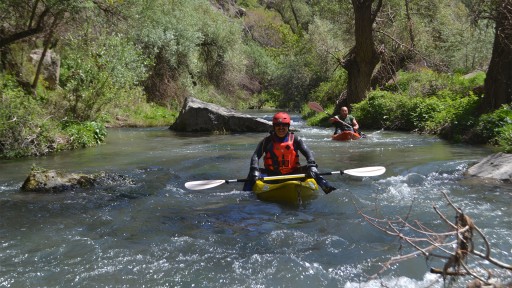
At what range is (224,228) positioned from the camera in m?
5.44

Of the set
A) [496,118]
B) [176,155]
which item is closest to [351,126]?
[496,118]

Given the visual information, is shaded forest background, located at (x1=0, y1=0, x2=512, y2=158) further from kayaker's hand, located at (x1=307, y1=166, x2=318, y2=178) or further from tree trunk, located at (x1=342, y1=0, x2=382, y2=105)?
kayaker's hand, located at (x1=307, y1=166, x2=318, y2=178)

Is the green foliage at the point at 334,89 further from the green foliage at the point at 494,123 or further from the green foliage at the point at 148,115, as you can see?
the green foliage at the point at 494,123

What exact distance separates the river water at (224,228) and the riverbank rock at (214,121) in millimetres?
7197

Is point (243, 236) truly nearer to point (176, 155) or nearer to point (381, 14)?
point (176, 155)

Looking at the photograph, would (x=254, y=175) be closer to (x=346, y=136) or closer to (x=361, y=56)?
(x=346, y=136)

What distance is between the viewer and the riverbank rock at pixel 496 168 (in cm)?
723

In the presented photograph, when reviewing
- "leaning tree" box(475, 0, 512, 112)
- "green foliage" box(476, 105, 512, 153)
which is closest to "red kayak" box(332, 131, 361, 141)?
"green foliage" box(476, 105, 512, 153)

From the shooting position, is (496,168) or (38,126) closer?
(496,168)

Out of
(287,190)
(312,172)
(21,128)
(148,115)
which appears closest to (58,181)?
(287,190)

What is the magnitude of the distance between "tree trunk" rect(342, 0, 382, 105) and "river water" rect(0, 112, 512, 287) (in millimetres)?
9037

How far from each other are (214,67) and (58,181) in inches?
824

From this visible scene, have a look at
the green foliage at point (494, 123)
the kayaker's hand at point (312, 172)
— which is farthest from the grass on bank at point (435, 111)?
the kayaker's hand at point (312, 172)

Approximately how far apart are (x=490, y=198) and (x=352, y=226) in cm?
210
